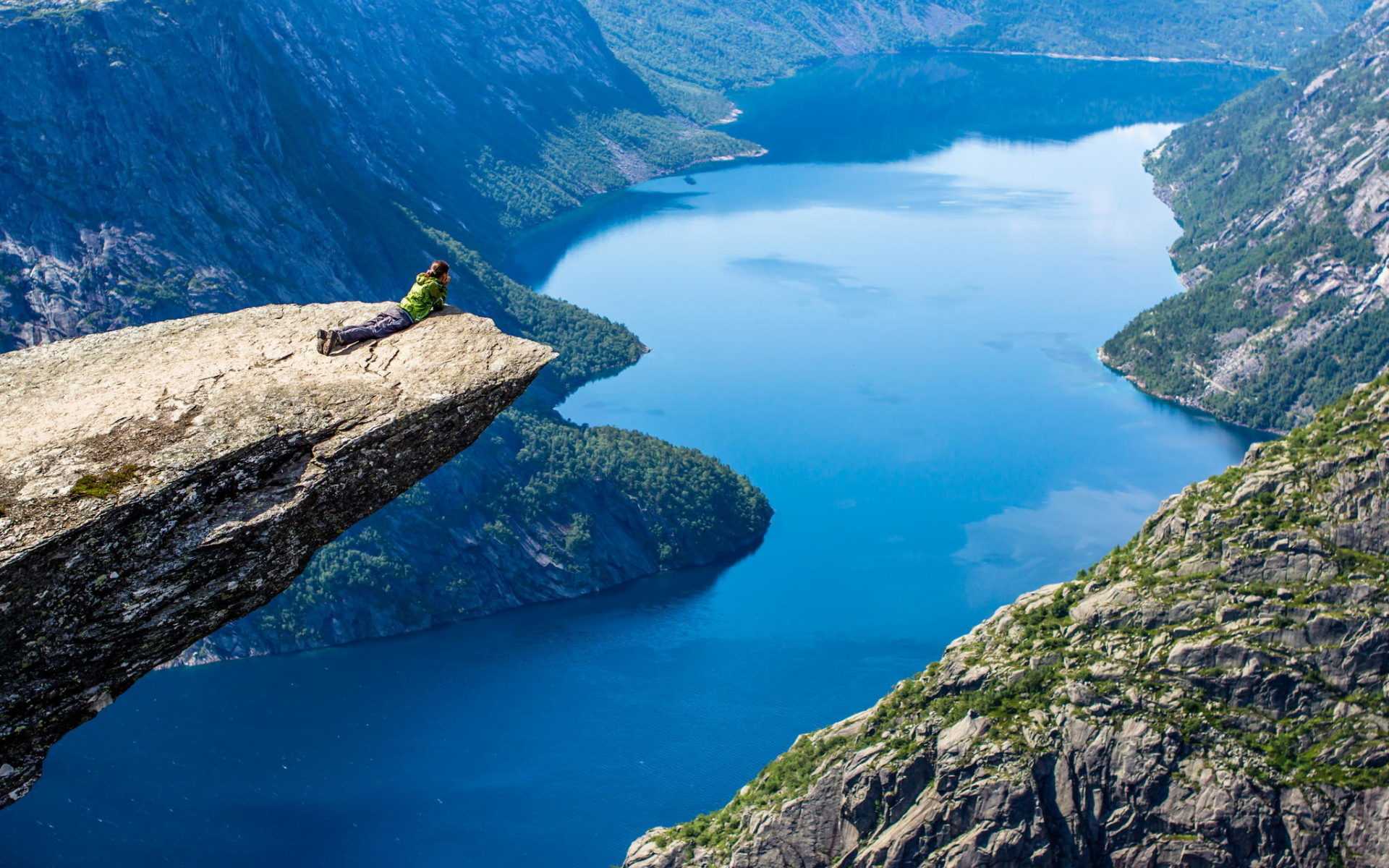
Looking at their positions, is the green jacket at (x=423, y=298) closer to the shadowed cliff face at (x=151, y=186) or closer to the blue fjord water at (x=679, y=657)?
the blue fjord water at (x=679, y=657)

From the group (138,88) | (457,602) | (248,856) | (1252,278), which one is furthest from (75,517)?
(1252,278)

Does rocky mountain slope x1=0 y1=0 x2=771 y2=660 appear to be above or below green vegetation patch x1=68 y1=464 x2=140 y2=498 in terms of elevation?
above

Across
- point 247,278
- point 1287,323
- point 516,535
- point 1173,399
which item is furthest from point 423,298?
point 1287,323

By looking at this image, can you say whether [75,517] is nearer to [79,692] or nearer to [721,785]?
[79,692]

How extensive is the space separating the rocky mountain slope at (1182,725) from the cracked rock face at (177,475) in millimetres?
43145

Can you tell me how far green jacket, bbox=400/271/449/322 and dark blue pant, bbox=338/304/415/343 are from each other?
0.63ft

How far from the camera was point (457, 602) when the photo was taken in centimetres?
11062

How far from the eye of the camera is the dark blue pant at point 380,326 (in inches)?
801

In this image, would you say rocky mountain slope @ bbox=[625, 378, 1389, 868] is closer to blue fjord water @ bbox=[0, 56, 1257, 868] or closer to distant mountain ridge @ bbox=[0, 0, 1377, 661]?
blue fjord water @ bbox=[0, 56, 1257, 868]

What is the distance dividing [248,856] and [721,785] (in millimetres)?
31815

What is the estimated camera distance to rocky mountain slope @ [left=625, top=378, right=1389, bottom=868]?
2080 inches

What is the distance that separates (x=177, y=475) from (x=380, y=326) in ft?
16.6

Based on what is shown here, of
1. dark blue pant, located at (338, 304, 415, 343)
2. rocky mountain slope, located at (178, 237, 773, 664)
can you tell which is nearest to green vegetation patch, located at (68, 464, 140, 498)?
dark blue pant, located at (338, 304, 415, 343)

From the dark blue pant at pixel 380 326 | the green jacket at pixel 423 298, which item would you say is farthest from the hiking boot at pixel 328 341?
the green jacket at pixel 423 298
